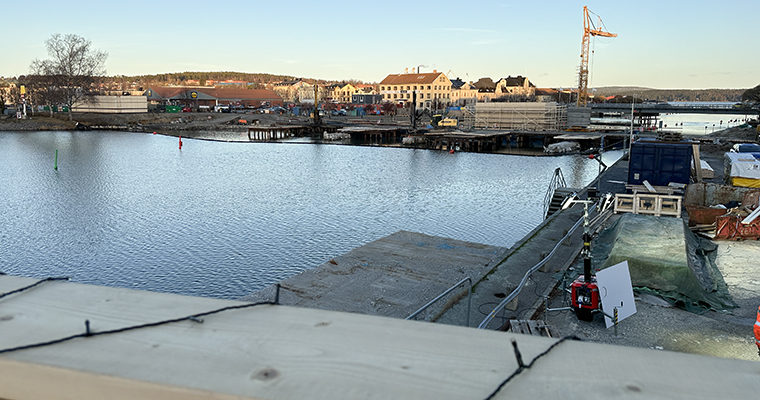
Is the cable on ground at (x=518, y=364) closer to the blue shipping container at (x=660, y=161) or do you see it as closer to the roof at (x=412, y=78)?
the blue shipping container at (x=660, y=161)

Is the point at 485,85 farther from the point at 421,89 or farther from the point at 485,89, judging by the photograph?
the point at 421,89

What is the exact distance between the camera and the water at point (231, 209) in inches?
851

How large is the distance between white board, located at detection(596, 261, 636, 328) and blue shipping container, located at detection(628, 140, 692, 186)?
15984 mm

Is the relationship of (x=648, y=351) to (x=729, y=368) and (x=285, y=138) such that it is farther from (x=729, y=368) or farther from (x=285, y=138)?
(x=285, y=138)

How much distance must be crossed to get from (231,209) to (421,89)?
13484cm

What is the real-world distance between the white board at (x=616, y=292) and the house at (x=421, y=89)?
145 m

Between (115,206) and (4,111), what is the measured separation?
106m

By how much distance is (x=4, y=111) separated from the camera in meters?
115

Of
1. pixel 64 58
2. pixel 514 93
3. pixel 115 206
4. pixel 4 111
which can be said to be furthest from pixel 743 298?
pixel 514 93

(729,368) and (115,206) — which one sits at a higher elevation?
(729,368)

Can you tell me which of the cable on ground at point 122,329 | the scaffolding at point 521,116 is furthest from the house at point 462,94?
the cable on ground at point 122,329

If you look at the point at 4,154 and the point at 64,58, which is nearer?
→ the point at 4,154

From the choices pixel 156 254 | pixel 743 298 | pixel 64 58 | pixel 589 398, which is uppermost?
pixel 64 58

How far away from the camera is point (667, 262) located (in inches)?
467
